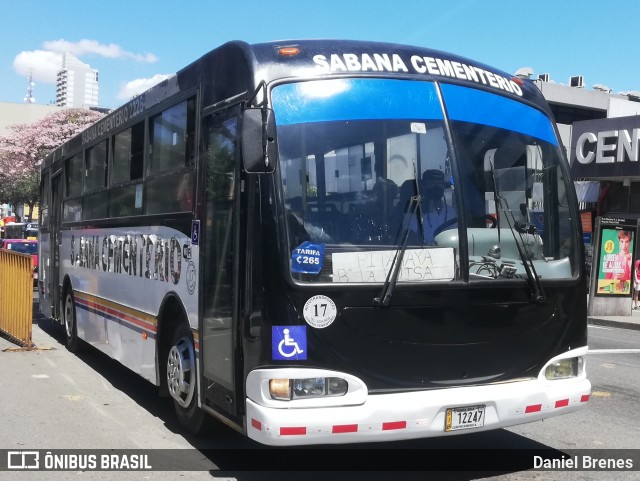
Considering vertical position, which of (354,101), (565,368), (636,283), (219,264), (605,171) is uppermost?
(605,171)

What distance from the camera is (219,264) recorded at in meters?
5.47

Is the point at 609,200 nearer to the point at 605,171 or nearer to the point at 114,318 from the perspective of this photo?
the point at 605,171

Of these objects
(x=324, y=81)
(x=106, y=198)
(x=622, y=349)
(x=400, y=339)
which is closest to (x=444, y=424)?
(x=400, y=339)

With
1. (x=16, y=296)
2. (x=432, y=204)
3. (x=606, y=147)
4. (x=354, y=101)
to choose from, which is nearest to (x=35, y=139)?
(x=606, y=147)

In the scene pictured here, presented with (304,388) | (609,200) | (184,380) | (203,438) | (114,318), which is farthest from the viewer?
(609,200)

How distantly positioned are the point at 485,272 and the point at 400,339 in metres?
0.82

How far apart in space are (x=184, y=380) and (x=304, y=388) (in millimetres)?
1944

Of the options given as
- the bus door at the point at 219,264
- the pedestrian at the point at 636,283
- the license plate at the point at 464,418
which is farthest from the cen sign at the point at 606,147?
the license plate at the point at 464,418

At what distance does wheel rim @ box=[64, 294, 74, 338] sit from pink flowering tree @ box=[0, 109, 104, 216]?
33.2 meters

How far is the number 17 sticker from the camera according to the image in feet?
Answer: 15.4

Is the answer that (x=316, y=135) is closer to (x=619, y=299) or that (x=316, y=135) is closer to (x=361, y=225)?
A: (x=361, y=225)

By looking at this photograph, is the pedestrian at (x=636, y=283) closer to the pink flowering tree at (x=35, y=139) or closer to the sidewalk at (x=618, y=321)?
the sidewalk at (x=618, y=321)

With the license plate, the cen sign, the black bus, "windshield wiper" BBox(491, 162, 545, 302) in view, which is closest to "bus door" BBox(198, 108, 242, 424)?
the black bus

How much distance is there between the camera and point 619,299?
17953mm
